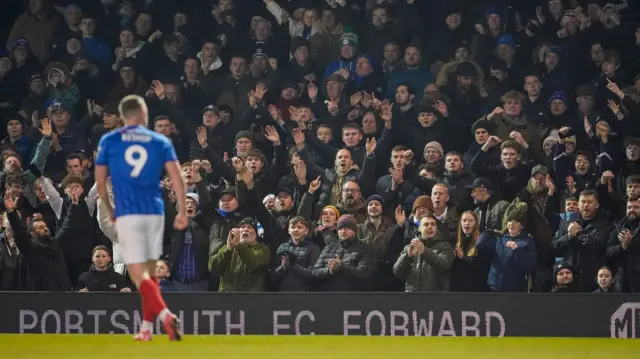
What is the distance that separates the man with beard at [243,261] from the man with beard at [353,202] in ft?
3.41

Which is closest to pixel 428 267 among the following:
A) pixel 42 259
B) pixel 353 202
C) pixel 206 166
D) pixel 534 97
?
pixel 353 202

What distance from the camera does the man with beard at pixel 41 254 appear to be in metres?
14.4

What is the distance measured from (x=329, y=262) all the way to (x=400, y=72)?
3.79m

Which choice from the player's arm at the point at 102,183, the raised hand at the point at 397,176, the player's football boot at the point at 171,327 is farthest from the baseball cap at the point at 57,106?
the player's football boot at the point at 171,327

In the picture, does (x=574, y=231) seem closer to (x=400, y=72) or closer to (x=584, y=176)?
(x=584, y=176)

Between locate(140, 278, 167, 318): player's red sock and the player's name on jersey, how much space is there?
3.34 feet

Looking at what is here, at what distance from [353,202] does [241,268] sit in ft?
4.81

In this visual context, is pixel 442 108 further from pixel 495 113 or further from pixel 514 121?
pixel 514 121

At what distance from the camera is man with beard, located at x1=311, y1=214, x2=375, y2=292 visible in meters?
13.9

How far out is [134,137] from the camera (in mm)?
9492

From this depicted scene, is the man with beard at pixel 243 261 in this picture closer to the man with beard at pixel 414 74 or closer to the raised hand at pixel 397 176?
the raised hand at pixel 397 176

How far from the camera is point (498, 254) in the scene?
13875 millimetres

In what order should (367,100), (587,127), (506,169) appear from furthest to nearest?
(367,100) → (587,127) → (506,169)

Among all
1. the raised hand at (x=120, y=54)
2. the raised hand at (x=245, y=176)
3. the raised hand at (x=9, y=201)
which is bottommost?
the raised hand at (x=9, y=201)
